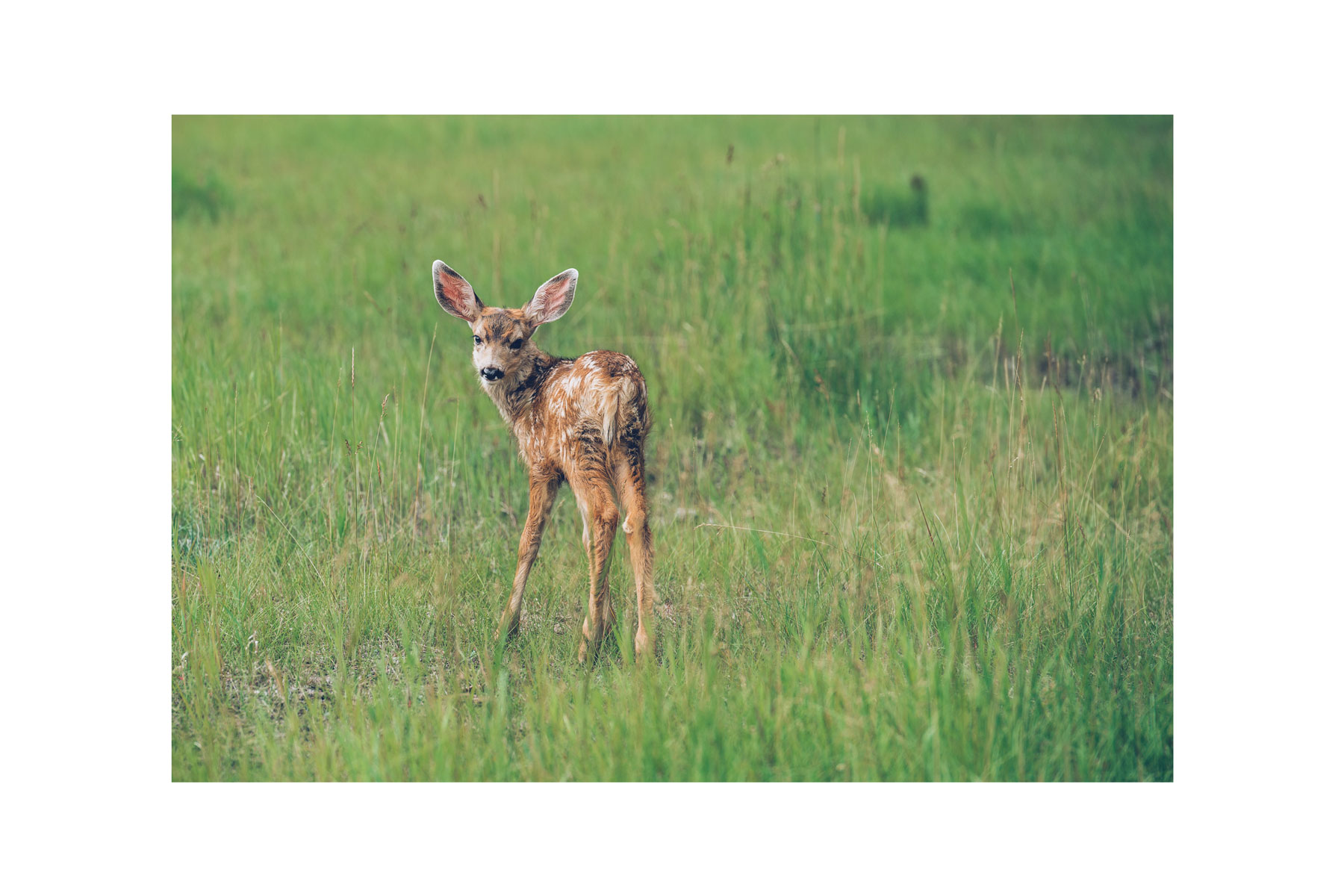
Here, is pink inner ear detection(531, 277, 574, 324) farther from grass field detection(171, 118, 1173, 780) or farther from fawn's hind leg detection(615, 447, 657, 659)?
grass field detection(171, 118, 1173, 780)

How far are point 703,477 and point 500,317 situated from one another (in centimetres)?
122

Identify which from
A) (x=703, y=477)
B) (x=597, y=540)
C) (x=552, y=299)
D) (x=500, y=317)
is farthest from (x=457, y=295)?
(x=703, y=477)

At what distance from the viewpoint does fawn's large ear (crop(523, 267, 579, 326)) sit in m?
3.04

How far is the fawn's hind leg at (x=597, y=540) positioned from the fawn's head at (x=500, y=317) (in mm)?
410

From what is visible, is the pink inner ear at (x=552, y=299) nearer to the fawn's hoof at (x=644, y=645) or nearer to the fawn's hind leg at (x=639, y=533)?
the fawn's hind leg at (x=639, y=533)

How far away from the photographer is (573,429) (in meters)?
2.92

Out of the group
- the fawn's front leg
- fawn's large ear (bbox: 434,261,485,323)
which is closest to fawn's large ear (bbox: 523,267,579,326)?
fawn's large ear (bbox: 434,261,485,323)

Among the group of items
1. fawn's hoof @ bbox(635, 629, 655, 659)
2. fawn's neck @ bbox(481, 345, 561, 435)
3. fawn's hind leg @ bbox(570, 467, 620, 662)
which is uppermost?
fawn's neck @ bbox(481, 345, 561, 435)

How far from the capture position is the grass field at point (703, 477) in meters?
2.87

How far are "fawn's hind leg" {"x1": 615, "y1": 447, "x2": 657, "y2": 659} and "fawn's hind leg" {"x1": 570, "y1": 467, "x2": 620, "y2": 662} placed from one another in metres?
0.05

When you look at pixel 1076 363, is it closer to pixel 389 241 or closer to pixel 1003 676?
pixel 1003 676

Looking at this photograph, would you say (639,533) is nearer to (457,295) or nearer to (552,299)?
(552,299)

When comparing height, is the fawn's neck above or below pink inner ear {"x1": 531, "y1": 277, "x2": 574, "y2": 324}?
below

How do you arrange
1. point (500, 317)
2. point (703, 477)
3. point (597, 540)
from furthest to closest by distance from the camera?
point (703, 477)
point (500, 317)
point (597, 540)
